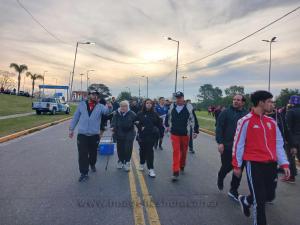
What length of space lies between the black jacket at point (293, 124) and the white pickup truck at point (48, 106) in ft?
103

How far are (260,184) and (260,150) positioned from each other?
411mm

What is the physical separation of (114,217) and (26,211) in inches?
52.1

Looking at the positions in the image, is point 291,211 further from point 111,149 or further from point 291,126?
point 111,149

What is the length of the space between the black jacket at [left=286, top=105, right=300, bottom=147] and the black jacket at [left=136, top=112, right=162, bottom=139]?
9.29 feet

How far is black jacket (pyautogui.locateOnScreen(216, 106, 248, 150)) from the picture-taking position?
601cm

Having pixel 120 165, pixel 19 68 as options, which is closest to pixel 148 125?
pixel 120 165

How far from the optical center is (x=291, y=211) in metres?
5.26

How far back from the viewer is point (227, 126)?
19.8ft

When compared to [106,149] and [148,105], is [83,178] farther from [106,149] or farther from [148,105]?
[106,149]

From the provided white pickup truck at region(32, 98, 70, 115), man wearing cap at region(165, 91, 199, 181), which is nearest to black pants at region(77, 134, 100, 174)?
man wearing cap at region(165, 91, 199, 181)

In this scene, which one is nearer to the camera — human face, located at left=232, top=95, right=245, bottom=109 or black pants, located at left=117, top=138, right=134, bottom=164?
human face, located at left=232, top=95, right=245, bottom=109

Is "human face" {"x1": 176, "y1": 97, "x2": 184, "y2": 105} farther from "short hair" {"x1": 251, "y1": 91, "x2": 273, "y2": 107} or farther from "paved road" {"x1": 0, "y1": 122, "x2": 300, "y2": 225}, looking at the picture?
"short hair" {"x1": 251, "y1": 91, "x2": 273, "y2": 107}

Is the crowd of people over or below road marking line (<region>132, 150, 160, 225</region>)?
over

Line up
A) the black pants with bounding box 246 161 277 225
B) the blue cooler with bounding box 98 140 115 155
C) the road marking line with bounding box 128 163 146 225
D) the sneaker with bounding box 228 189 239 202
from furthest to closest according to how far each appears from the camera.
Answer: the blue cooler with bounding box 98 140 115 155 → the sneaker with bounding box 228 189 239 202 → the road marking line with bounding box 128 163 146 225 → the black pants with bounding box 246 161 277 225
